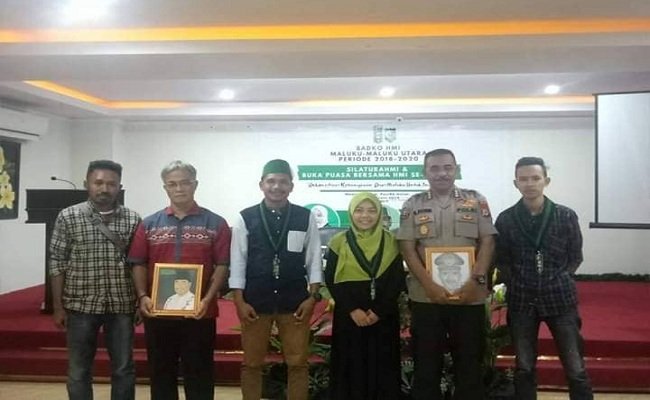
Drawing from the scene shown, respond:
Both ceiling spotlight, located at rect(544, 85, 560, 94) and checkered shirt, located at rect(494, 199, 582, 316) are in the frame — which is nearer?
checkered shirt, located at rect(494, 199, 582, 316)

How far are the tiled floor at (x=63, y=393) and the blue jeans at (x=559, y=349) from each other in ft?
2.93

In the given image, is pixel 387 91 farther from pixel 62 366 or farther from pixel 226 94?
pixel 62 366

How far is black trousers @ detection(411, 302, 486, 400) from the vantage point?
8.57 ft

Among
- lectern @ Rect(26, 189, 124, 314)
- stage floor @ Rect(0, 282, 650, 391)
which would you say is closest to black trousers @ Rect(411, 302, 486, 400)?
stage floor @ Rect(0, 282, 650, 391)

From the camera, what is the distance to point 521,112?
6.40m

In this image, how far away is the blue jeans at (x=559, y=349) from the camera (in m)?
2.64

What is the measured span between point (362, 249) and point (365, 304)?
0.26m

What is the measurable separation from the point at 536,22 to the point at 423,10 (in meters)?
0.78

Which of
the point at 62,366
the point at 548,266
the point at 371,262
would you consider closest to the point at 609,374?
the point at 548,266

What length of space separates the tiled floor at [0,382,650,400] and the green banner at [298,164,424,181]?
3.68m

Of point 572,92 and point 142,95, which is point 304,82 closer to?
point 142,95

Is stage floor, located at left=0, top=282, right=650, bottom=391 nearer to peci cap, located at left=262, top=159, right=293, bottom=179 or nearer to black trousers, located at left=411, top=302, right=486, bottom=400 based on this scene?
black trousers, located at left=411, top=302, right=486, bottom=400

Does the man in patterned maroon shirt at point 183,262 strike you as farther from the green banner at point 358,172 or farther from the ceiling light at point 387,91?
the green banner at point 358,172

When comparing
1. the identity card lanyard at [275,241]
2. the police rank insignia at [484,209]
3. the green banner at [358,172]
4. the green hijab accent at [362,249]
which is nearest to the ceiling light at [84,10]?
the identity card lanyard at [275,241]
